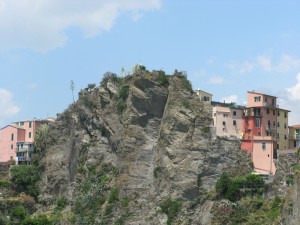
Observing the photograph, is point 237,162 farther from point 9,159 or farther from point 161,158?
point 9,159

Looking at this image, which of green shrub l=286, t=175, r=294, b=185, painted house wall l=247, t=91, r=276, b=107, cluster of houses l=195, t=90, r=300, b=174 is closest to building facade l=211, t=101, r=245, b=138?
cluster of houses l=195, t=90, r=300, b=174

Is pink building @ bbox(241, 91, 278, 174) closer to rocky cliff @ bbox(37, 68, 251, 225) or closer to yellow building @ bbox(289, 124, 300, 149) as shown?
rocky cliff @ bbox(37, 68, 251, 225)

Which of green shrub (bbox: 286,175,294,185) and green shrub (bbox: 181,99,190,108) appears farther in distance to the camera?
green shrub (bbox: 181,99,190,108)

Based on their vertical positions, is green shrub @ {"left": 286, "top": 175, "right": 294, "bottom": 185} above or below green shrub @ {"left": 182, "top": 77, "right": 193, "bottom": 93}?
below

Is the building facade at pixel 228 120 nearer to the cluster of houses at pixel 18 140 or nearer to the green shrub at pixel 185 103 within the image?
the green shrub at pixel 185 103

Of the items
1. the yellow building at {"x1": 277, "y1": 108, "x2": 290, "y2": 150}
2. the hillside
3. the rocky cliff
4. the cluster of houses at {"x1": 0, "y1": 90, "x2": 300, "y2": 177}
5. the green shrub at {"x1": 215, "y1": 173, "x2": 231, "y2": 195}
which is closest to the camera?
the green shrub at {"x1": 215, "y1": 173, "x2": 231, "y2": 195}

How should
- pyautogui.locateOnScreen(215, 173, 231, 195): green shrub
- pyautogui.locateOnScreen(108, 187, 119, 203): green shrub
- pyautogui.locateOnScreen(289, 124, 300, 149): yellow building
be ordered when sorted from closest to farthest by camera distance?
pyautogui.locateOnScreen(215, 173, 231, 195): green shrub → pyautogui.locateOnScreen(108, 187, 119, 203): green shrub → pyautogui.locateOnScreen(289, 124, 300, 149): yellow building

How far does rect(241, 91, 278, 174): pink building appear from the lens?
73.8 meters

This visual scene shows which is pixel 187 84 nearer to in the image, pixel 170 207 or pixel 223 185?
pixel 223 185

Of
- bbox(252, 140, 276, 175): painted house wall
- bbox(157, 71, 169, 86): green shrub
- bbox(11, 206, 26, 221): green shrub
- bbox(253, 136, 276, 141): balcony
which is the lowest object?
bbox(11, 206, 26, 221): green shrub

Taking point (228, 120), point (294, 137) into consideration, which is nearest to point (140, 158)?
point (228, 120)

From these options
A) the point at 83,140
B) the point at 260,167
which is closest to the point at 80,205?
the point at 83,140

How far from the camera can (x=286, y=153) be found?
7131cm

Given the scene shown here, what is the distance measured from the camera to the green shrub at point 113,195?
74.2 meters
